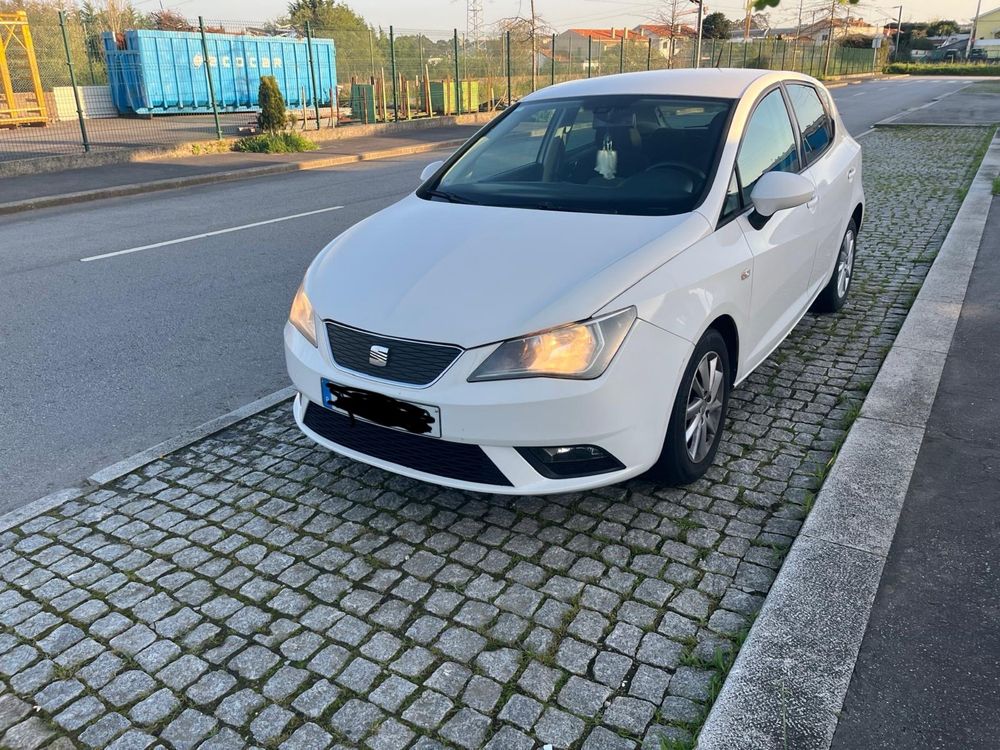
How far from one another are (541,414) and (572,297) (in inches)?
18.0

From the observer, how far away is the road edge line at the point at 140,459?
11.5 ft

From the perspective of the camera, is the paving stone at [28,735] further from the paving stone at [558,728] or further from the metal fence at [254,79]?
the metal fence at [254,79]

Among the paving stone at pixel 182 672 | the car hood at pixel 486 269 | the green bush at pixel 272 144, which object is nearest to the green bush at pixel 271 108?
the green bush at pixel 272 144

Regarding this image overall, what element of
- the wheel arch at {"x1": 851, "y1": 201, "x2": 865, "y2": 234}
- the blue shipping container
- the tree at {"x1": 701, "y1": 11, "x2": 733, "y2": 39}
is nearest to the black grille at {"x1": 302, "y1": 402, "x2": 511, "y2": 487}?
the wheel arch at {"x1": 851, "y1": 201, "x2": 865, "y2": 234}

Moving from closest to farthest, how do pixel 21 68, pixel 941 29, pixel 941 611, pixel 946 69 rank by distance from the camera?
pixel 941 611, pixel 21 68, pixel 946 69, pixel 941 29

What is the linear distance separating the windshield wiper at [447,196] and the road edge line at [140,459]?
1.42 meters

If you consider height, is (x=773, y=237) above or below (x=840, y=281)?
above

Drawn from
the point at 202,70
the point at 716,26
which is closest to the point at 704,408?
the point at 202,70

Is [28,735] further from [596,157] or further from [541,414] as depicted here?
[596,157]

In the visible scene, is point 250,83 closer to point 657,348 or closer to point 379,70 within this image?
point 379,70

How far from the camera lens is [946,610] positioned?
9.03 feet

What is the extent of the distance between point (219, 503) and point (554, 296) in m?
1.79

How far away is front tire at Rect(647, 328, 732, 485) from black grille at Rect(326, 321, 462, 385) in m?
0.97

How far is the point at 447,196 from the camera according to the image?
4262 millimetres
